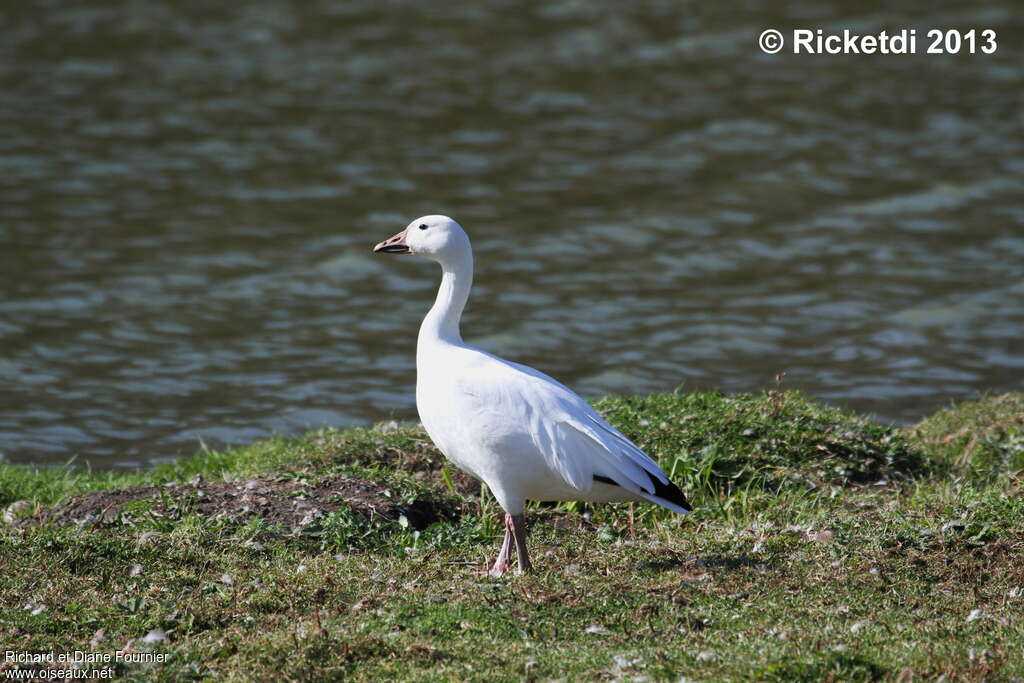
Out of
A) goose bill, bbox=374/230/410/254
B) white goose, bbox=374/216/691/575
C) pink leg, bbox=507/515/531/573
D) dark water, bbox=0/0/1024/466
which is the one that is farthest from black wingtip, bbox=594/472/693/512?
dark water, bbox=0/0/1024/466

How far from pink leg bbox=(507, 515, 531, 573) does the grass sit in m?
0.16

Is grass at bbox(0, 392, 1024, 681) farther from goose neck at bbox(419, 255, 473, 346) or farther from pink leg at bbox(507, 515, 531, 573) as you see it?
goose neck at bbox(419, 255, 473, 346)

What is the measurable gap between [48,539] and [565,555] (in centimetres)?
248

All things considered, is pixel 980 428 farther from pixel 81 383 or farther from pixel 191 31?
pixel 191 31

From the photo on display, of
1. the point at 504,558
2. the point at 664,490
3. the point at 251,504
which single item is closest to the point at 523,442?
the point at 504,558

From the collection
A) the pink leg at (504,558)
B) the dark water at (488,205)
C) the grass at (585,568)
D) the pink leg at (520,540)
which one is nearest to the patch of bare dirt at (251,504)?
the grass at (585,568)

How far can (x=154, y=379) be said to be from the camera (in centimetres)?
1120

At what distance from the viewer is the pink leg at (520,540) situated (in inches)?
244

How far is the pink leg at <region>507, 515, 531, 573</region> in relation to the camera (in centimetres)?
620

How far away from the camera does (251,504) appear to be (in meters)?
7.09

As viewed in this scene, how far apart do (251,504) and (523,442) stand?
5.64ft

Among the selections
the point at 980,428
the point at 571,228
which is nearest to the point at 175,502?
the point at 980,428

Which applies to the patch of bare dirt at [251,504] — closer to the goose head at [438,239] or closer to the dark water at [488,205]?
the goose head at [438,239]

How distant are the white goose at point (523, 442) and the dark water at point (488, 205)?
398 centimetres
